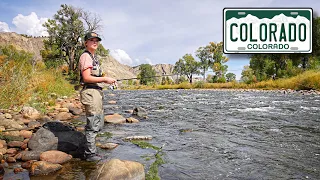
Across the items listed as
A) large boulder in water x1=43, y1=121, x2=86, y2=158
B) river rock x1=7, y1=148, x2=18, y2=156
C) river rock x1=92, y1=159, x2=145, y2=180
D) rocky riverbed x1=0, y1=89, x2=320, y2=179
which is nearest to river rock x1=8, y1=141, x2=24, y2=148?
rocky riverbed x1=0, y1=89, x2=320, y2=179

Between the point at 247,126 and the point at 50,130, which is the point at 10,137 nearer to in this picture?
the point at 50,130

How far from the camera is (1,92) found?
679cm

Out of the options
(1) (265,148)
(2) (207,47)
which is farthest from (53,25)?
(2) (207,47)

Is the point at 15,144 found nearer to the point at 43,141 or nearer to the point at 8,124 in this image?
the point at 43,141

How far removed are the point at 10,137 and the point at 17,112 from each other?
3.14 metres

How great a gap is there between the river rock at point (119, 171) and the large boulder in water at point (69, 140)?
1.26m

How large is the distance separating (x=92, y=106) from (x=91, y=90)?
0.27 metres

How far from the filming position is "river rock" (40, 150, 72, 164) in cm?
392

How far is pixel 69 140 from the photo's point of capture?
4.59m

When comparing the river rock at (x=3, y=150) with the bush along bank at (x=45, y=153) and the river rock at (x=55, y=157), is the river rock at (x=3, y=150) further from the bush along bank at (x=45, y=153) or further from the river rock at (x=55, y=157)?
the river rock at (x=55, y=157)

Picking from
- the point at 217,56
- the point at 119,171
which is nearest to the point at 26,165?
the point at 119,171

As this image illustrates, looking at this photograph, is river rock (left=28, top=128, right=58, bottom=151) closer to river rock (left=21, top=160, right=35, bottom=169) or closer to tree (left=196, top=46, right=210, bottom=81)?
river rock (left=21, top=160, right=35, bottom=169)

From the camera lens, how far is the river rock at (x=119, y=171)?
122 inches

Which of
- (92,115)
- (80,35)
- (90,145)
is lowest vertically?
(90,145)
